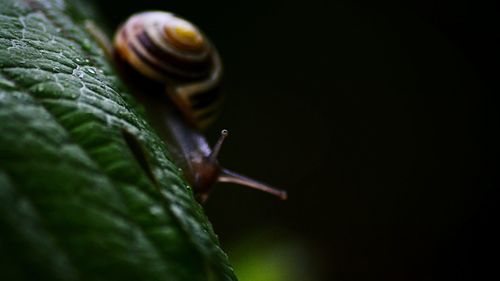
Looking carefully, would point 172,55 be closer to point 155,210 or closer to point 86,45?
point 86,45

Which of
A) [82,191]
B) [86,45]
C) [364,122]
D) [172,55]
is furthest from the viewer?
[364,122]

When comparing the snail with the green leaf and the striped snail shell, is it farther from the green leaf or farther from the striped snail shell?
the green leaf

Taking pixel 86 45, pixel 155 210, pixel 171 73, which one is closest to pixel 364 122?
pixel 171 73

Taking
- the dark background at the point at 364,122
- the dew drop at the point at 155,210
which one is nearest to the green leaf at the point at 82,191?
the dew drop at the point at 155,210

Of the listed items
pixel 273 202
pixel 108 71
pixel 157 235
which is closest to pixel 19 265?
pixel 157 235

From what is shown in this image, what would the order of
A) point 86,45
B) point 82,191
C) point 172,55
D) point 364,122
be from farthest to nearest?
point 364,122 < point 172,55 < point 86,45 < point 82,191

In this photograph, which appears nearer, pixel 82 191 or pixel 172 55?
pixel 82 191

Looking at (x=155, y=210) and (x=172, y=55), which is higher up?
(x=155, y=210)
